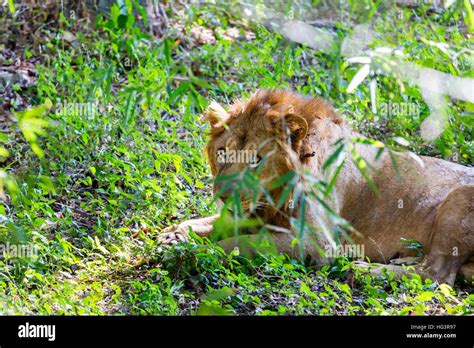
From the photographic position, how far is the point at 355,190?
6445 millimetres

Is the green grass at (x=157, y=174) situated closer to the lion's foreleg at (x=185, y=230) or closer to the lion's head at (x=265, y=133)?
the lion's foreleg at (x=185, y=230)

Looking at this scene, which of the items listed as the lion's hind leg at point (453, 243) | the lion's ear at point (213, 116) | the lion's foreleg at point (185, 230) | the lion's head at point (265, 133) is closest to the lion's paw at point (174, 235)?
the lion's foreleg at point (185, 230)

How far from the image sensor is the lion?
5.94m

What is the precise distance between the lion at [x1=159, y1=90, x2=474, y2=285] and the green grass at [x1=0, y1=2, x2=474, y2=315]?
0.27 m

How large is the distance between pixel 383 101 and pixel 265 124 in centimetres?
242

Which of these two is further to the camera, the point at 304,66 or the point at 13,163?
the point at 304,66

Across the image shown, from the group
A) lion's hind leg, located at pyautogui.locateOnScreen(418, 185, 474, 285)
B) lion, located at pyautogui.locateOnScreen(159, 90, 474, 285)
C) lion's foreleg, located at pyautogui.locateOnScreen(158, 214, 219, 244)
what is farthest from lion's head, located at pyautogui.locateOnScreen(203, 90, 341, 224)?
lion's hind leg, located at pyautogui.locateOnScreen(418, 185, 474, 285)

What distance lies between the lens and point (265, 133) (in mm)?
6031

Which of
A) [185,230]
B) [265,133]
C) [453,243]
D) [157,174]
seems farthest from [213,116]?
[453,243]

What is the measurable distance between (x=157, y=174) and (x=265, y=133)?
5.10 feet

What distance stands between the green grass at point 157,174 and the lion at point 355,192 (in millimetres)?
272

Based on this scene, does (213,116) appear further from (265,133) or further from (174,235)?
(174,235)
